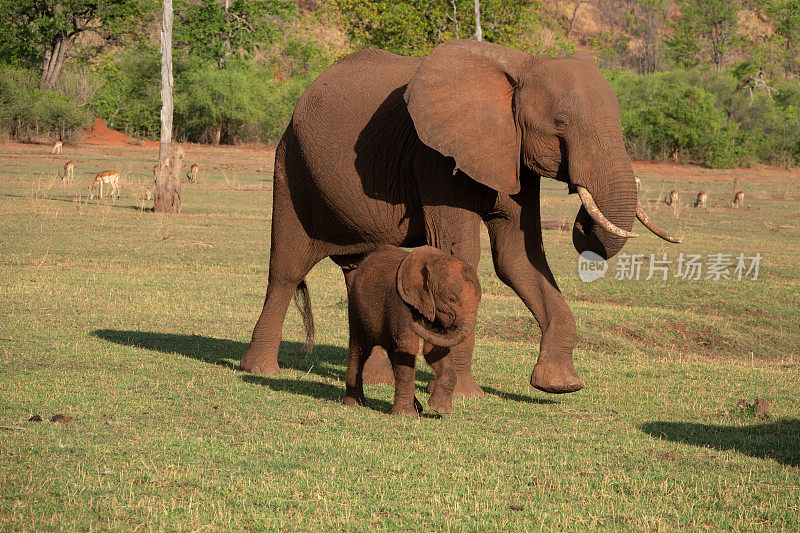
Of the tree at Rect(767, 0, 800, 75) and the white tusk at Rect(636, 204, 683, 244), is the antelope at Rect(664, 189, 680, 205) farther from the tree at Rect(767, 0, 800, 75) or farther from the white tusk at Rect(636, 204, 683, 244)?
the tree at Rect(767, 0, 800, 75)

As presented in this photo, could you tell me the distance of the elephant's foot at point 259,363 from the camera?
9.23 metres

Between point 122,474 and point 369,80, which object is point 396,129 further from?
point 122,474

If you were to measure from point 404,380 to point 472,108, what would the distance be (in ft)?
7.53

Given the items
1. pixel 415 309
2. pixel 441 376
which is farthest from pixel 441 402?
pixel 415 309

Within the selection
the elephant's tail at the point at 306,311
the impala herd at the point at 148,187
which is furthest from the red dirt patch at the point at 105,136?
the elephant's tail at the point at 306,311

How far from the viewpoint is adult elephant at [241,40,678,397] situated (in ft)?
24.6

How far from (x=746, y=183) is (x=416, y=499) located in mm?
43748

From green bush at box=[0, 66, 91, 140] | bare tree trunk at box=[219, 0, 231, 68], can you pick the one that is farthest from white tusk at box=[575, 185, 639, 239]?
bare tree trunk at box=[219, 0, 231, 68]

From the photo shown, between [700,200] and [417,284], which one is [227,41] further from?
[417,284]

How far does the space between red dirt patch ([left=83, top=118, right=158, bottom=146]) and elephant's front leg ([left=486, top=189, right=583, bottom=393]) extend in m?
45.3

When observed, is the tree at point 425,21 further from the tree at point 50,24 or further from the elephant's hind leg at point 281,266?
the tree at point 50,24

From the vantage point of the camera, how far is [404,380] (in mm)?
7051

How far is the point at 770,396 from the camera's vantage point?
29.6 ft

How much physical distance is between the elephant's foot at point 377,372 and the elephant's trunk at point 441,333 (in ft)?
7.42
